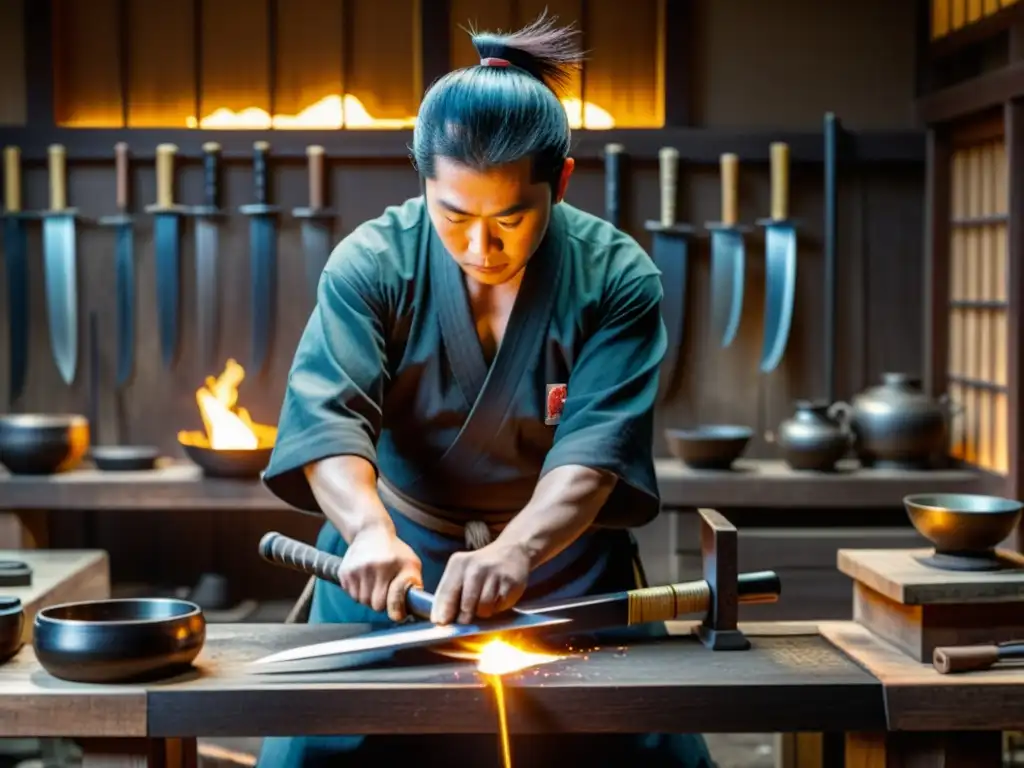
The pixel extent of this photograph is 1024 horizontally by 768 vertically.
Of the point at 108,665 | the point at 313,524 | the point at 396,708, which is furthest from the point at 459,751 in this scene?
the point at 313,524

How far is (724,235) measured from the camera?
5.29 m

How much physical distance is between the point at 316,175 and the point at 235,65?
0.57 m

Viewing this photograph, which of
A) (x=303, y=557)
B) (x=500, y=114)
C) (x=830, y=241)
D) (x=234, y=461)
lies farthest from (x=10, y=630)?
(x=830, y=241)

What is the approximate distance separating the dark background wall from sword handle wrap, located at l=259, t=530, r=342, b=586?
3.05 m

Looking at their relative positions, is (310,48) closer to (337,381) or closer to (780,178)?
(780,178)

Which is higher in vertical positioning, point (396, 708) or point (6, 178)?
point (6, 178)

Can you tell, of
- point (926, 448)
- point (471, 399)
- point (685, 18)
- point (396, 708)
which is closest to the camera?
point (396, 708)

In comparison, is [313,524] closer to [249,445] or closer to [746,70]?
[249,445]

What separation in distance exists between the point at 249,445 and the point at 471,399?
8.41 feet

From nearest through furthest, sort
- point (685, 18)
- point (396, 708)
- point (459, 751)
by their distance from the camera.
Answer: point (396, 708), point (459, 751), point (685, 18)

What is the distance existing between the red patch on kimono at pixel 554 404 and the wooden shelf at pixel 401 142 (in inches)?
113

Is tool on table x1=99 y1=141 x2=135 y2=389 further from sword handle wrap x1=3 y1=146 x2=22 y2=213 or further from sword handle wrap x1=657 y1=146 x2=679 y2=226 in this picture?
sword handle wrap x1=657 y1=146 x2=679 y2=226

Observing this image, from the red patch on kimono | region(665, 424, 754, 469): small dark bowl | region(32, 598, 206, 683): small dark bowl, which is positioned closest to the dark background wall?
region(665, 424, 754, 469): small dark bowl

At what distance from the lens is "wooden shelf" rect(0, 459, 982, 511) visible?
4797mm
